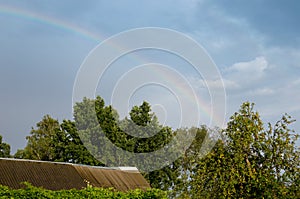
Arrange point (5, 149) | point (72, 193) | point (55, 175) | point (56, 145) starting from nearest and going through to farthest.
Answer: point (72, 193) < point (55, 175) < point (56, 145) < point (5, 149)

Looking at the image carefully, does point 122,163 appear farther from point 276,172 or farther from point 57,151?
point 276,172

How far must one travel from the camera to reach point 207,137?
3575cm

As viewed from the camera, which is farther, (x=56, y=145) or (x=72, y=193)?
(x=56, y=145)

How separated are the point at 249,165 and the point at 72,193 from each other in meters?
4.92

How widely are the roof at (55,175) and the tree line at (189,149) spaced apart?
4.15 m

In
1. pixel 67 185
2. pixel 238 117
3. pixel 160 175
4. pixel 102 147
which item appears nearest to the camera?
pixel 238 117

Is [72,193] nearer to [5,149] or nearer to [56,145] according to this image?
[56,145]

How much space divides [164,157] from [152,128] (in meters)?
2.51

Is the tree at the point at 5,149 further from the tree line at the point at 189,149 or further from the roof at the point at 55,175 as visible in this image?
the roof at the point at 55,175

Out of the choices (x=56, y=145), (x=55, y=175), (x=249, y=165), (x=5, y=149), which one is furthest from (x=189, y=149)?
(x=249, y=165)

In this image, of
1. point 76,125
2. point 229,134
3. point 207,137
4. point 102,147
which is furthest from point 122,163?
point 229,134

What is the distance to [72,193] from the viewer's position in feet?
38.8

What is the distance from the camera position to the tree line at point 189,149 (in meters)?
12.6

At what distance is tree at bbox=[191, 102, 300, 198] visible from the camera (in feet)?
40.9
